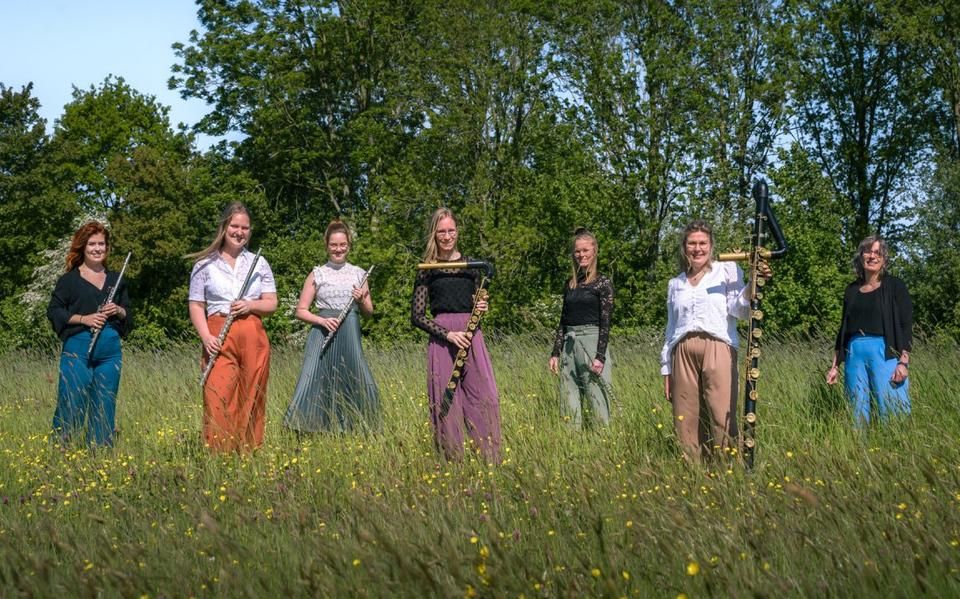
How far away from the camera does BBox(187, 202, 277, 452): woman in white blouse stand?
672cm

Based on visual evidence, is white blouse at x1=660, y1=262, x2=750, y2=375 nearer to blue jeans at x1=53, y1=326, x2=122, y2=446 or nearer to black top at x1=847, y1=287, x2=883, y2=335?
black top at x1=847, y1=287, x2=883, y2=335

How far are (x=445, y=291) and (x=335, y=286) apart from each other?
188 cm

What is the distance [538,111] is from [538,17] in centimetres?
240

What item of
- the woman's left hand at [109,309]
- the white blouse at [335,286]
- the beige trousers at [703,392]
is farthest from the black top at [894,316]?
the woman's left hand at [109,309]

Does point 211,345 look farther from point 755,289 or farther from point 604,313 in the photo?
point 755,289

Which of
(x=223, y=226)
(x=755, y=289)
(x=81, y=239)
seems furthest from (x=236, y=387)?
(x=755, y=289)

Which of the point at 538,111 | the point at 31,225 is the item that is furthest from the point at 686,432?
the point at 31,225

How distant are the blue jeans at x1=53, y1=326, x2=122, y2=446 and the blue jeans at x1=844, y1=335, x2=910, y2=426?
19.0ft

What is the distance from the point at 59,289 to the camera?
7801mm

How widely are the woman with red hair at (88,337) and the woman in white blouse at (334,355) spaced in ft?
4.78

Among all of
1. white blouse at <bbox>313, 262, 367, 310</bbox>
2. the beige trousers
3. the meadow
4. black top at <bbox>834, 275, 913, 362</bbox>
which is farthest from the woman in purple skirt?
black top at <bbox>834, 275, 913, 362</bbox>

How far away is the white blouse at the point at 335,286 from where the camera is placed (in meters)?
8.35

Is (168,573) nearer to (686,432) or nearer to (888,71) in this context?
(686,432)

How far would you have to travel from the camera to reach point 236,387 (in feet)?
22.4
